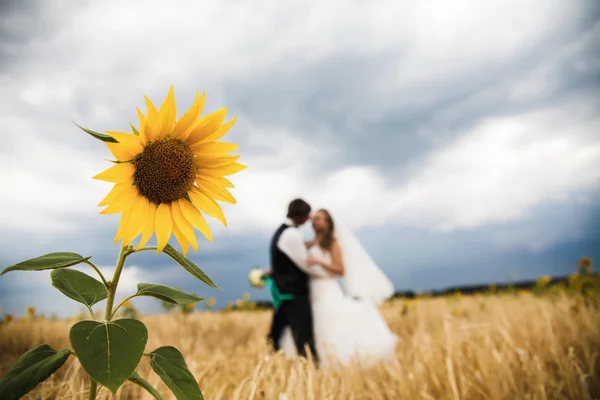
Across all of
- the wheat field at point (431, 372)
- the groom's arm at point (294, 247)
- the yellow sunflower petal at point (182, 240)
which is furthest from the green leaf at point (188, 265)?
the groom's arm at point (294, 247)

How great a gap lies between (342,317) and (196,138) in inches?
156

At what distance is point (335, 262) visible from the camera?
512 cm

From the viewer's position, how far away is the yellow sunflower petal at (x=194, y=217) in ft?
2.74

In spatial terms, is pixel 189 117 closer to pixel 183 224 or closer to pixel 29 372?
pixel 183 224

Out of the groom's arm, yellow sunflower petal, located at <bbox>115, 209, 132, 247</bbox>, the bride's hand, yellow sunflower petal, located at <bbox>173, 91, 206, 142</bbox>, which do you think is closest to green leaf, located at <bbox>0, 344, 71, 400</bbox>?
yellow sunflower petal, located at <bbox>115, 209, 132, 247</bbox>

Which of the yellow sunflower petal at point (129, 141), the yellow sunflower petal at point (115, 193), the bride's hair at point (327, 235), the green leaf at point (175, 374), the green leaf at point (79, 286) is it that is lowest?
the green leaf at point (175, 374)

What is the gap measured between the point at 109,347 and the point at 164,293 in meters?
0.18

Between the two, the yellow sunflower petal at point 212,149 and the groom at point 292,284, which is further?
the groom at point 292,284

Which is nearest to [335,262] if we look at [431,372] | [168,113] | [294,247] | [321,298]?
[321,298]

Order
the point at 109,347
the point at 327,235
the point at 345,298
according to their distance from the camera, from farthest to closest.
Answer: the point at 327,235 < the point at 345,298 < the point at 109,347

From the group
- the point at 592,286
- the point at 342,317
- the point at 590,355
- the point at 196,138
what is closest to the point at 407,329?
the point at 342,317

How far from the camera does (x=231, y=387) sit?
192cm

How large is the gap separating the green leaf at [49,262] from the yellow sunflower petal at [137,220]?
75 millimetres

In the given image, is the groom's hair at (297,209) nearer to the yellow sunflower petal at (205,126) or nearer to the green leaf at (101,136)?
the yellow sunflower petal at (205,126)
